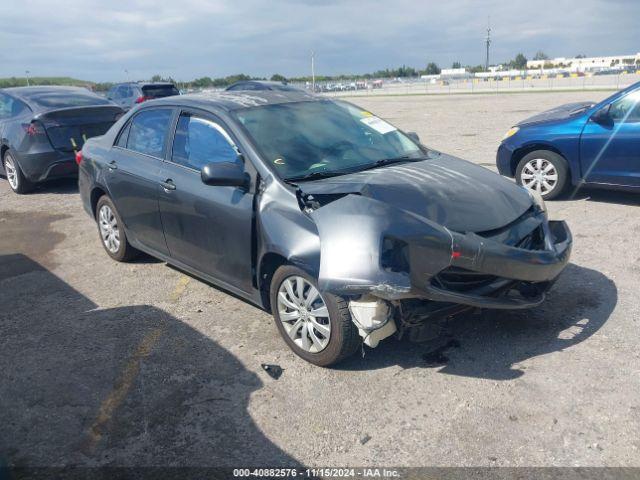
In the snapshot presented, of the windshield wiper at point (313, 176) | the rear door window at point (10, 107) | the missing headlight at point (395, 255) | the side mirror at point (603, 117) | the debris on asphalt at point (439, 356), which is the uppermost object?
the rear door window at point (10, 107)

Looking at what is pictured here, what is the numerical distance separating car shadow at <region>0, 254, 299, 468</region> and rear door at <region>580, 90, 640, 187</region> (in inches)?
213

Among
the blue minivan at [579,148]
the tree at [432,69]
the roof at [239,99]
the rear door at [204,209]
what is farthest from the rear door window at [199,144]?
the tree at [432,69]

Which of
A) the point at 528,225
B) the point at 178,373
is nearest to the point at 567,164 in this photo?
the point at 528,225

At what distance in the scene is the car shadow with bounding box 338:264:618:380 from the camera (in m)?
3.81

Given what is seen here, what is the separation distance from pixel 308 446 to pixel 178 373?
47.6 inches

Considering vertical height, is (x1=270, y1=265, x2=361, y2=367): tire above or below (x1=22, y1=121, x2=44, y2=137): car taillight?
below

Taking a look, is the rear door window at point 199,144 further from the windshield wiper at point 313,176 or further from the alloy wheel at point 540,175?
the alloy wheel at point 540,175

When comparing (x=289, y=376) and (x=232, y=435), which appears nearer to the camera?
(x=232, y=435)

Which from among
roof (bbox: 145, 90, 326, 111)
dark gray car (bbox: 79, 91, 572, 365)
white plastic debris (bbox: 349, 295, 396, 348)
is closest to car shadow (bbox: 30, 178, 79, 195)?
dark gray car (bbox: 79, 91, 572, 365)

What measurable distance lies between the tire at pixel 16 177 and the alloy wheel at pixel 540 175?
25.8 feet

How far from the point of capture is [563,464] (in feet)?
9.40

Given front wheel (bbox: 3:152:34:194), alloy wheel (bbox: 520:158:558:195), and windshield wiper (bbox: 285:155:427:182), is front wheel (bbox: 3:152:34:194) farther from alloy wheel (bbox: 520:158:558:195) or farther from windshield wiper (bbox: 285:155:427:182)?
alloy wheel (bbox: 520:158:558:195)

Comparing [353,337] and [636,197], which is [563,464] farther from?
[636,197]

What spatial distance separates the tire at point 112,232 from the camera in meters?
5.84
